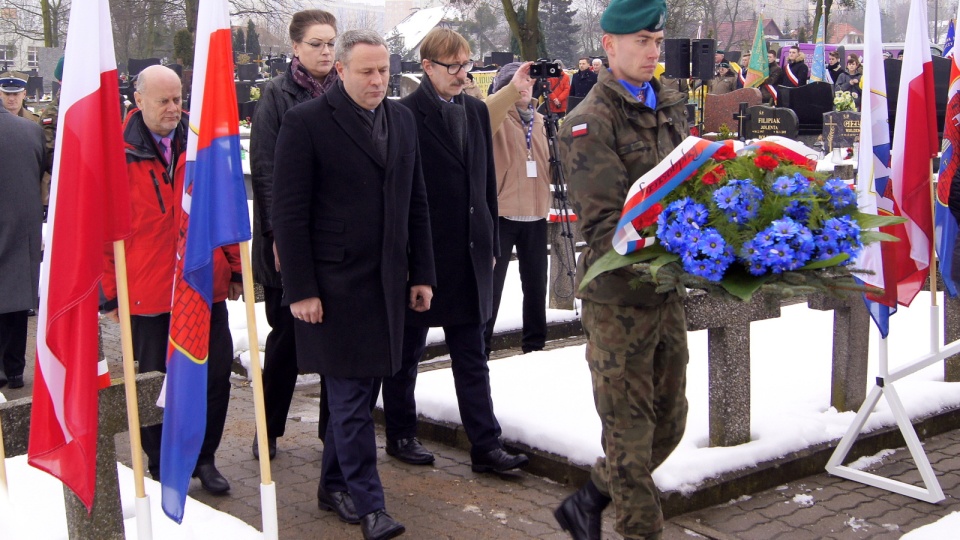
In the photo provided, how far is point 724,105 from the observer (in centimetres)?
2244

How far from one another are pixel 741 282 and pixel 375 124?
1.85 metres

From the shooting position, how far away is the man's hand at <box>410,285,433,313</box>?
4.77 m

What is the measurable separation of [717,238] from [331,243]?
173 cm

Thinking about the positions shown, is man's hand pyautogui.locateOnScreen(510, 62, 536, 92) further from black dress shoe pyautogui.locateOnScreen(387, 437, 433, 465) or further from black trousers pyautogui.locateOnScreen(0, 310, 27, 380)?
black trousers pyautogui.locateOnScreen(0, 310, 27, 380)

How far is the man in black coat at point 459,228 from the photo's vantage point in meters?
5.16

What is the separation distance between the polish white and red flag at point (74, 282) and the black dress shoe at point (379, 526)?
1.37 meters

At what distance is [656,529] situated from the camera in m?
3.83

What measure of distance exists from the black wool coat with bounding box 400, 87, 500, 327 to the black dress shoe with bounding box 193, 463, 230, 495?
3.68 ft

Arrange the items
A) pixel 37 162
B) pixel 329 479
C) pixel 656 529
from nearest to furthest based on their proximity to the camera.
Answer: pixel 656 529 → pixel 329 479 → pixel 37 162

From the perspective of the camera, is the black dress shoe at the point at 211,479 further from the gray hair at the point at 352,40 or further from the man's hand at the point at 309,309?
the gray hair at the point at 352,40

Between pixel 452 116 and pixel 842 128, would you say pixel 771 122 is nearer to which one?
pixel 842 128

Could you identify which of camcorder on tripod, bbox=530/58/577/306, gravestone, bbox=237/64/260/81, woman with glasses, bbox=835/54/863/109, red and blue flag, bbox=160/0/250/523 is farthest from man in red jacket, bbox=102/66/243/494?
gravestone, bbox=237/64/260/81

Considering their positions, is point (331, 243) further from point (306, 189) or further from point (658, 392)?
point (658, 392)

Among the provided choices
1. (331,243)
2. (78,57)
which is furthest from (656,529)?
(78,57)
